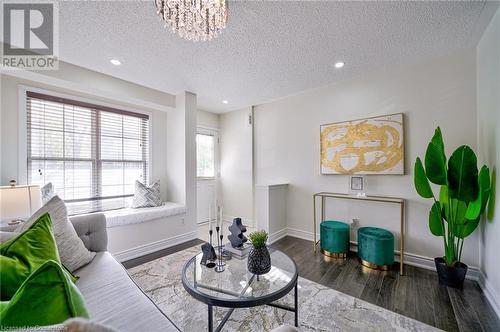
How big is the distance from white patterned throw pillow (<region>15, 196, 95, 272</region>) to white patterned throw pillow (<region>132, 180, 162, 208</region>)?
166 centimetres

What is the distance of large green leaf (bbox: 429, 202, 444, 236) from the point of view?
2.09 meters

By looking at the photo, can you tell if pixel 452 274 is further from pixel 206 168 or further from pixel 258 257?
pixel 206 168

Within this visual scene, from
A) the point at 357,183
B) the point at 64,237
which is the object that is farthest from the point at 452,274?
the point at 64,237

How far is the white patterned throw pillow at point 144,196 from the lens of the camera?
3.21m

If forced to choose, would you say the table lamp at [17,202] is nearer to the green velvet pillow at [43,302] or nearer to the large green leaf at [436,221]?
the green velvet pillow at [43,302]

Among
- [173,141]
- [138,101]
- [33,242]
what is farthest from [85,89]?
[33,242]

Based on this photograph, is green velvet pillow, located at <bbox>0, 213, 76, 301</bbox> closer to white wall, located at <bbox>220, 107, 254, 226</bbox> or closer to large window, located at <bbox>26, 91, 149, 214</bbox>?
large window, located at <bbox>26, 91, 149, 214</bbox>

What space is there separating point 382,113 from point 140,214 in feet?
12.1

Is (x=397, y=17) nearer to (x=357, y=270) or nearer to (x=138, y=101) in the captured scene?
(x=357, y=270)

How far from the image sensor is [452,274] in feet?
6.52

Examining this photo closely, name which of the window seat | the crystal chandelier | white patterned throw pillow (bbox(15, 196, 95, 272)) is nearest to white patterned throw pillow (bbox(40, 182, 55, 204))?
the window seat

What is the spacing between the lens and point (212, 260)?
1728 millimetres

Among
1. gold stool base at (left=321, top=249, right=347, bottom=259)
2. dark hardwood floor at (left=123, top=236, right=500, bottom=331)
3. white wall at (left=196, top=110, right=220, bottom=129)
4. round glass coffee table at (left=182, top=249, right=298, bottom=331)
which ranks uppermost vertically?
white wall at (left=196, top=110, right=220, bottom=129)

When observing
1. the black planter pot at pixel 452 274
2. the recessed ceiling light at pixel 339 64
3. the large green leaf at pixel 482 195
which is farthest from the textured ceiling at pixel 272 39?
the black planter pot at pixel 452 274
